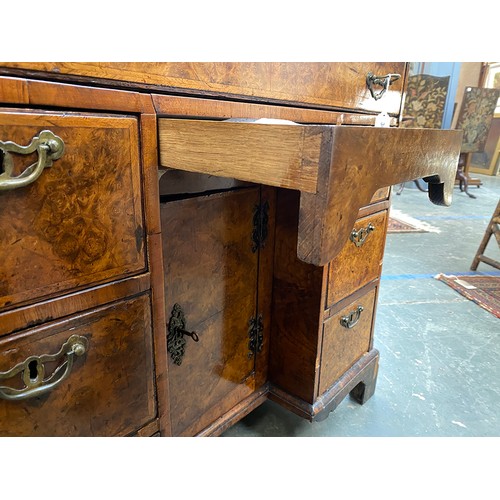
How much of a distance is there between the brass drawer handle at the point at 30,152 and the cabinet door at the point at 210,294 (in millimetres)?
226

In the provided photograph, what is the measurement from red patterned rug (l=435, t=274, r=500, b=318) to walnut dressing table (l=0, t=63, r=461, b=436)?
4.35ft

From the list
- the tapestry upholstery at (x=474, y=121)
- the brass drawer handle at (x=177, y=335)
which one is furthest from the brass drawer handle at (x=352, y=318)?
the tapestry upholstery at (x=474, y=121)

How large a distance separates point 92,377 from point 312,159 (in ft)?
1.27

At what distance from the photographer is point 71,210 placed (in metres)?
0.44

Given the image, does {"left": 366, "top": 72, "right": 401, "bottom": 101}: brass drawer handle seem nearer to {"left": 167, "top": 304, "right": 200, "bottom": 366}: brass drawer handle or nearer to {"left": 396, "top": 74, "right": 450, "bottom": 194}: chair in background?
{"left": 167, "top": 304, "right": 200, "bottom": 366}: brass drawer handle

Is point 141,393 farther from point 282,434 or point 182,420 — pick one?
point 282,434

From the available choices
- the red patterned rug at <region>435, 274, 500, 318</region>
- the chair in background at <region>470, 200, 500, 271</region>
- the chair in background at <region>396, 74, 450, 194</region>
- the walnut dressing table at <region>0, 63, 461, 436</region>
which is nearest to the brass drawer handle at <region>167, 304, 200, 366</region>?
the walnut dressing table at <region>0, 63, 461, 436</region>

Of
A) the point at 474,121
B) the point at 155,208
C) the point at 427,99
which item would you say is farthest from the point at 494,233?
the point at 474,121

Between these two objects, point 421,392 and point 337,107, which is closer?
point 337,107

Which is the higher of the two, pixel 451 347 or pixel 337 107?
pixel 337 107

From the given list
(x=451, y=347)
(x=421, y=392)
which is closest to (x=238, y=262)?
(x=421, y=392)

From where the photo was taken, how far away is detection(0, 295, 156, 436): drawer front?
0.44 m

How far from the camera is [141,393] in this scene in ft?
1.87

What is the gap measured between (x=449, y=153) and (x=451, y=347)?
110 cm
